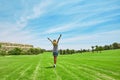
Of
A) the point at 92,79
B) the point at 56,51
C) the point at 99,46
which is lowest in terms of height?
the point at 92,79

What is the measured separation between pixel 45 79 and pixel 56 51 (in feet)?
24.5

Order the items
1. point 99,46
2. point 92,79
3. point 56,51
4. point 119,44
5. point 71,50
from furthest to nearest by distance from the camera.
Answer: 1. point 119,44
2. point 71,50
3. point 99,46
4. point 56,51
5. point 92,79

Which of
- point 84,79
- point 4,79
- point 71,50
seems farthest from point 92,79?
point 71,50

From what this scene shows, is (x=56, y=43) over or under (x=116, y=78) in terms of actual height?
over

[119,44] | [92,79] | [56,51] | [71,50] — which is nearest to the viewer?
[92,79]

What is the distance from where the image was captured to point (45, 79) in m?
10.8

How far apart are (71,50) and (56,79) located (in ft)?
405

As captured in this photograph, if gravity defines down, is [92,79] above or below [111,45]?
below

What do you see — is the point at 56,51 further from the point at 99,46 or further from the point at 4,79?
the point at 99,46

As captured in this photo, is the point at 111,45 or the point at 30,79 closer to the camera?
the point at 30,79

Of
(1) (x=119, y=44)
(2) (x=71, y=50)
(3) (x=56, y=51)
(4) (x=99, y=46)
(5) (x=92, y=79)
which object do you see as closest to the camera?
(5) (x=92, y=79)

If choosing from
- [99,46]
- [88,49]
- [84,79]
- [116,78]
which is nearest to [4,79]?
[84,79]

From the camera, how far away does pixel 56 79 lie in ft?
35.3

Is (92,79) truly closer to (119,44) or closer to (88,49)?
(88,49)
